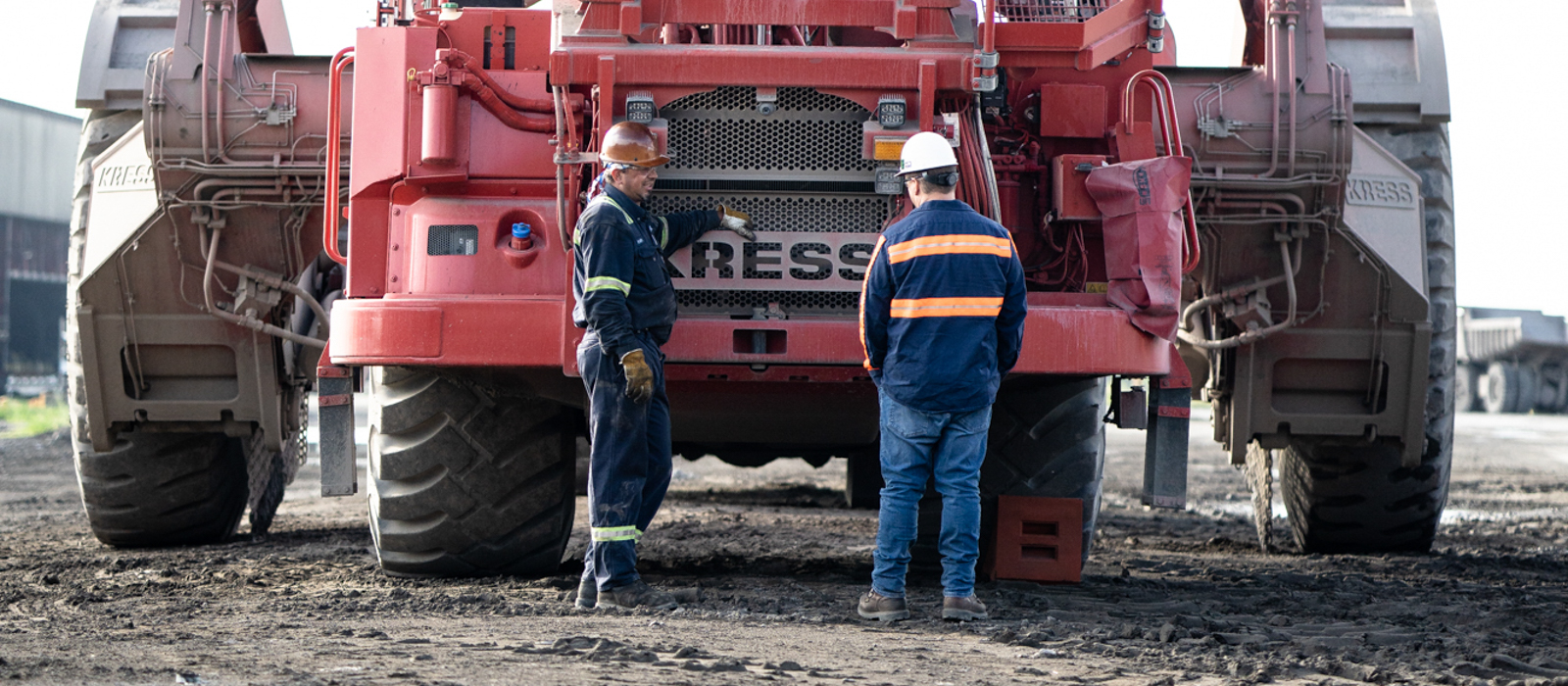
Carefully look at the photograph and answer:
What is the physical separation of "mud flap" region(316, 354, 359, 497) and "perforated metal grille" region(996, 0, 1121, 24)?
263 cm

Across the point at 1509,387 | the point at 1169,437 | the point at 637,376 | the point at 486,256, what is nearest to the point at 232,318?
the point at 486,256

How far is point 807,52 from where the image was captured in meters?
5.48

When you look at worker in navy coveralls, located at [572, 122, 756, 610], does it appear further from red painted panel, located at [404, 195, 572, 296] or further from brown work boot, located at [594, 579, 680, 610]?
red painted panel, located at [404, 195, 572, 296]

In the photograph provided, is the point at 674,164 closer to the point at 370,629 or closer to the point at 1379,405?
the point at 370,629

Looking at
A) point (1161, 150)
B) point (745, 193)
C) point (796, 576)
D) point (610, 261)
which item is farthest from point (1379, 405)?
point (610, 261)

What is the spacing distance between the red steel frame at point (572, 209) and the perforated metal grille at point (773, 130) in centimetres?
8

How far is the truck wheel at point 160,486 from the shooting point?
25.1ft

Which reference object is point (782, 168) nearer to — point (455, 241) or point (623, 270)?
point (623, 270)

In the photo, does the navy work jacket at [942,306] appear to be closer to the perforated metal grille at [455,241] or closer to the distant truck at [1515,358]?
the perforated metal grille at [455,241]

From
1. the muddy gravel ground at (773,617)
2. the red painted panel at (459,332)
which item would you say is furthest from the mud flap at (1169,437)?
the red painted panel at (459,332)

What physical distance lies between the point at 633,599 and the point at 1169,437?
1917mm

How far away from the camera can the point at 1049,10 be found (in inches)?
241

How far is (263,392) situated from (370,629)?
264 centimetres

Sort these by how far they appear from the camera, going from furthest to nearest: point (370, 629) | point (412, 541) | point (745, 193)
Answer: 1. point (412, 541)
2. point (745, 193)
3. point (370, 629)
